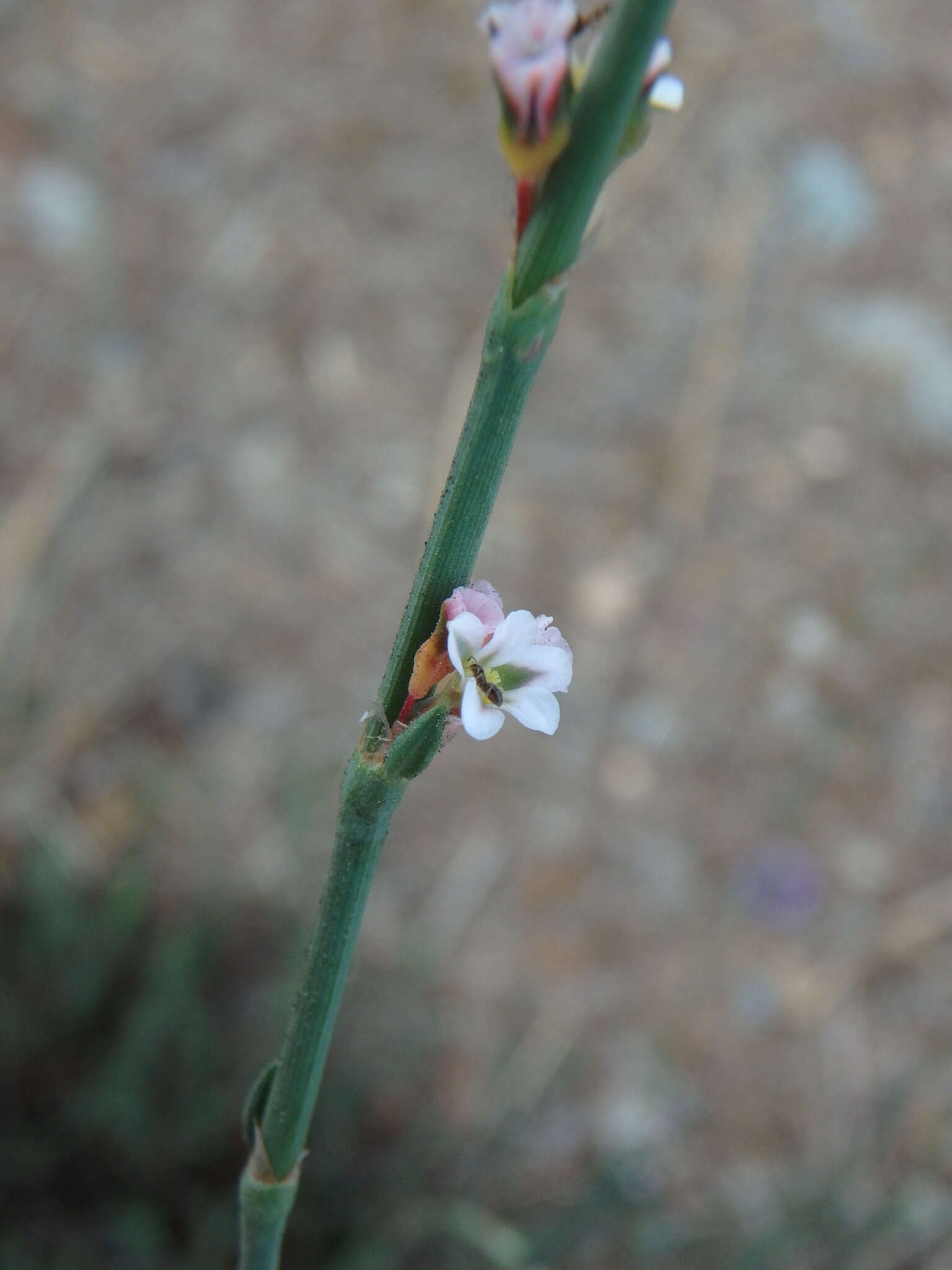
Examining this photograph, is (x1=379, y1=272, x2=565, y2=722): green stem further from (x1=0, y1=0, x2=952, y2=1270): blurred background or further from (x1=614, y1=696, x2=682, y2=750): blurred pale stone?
(x1=614, y1=696, x2=682, y2=750): blurred pale stone

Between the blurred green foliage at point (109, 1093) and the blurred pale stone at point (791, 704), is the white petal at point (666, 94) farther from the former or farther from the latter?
the blurred pale stone at point (791, 704)

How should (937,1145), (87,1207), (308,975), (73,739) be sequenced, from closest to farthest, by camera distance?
(308,975)
(87,1207)
(937,1145)
(73,739)

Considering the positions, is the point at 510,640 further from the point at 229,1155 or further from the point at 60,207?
the point at 60,207

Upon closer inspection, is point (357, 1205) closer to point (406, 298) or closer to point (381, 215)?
point (406, 298)

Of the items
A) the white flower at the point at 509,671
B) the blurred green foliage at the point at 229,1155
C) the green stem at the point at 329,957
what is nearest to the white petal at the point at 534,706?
the white flower at the point at 509,671

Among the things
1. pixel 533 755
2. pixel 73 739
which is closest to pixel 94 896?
pixel 73 739

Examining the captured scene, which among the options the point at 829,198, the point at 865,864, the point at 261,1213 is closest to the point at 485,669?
the point at 261,1213
